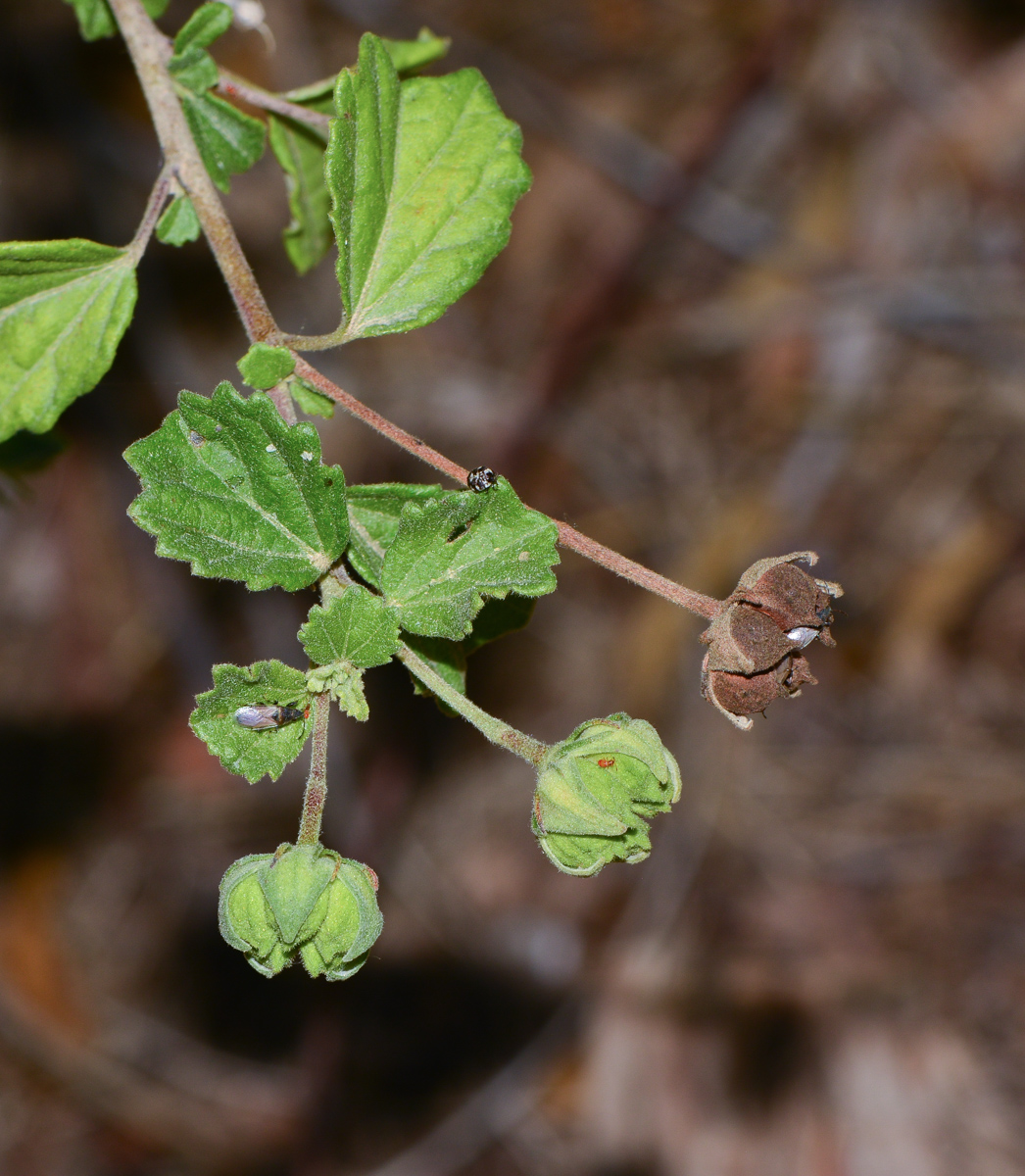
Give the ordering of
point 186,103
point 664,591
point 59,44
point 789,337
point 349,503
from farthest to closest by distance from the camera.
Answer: point 789,337, point 59,44, point 186,103, point 349,503, point 664,591

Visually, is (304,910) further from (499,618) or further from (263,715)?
(499,618)

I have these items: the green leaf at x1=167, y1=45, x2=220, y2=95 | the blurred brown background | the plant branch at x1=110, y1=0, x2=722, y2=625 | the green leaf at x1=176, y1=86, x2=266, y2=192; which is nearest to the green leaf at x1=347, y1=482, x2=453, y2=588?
the plant branch at x1=110, y1=0, x2=722, y2=625

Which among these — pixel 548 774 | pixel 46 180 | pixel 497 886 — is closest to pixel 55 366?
pixel 548 774

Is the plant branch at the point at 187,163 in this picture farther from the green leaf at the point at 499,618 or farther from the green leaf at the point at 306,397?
the green leaf at the point at 499,618

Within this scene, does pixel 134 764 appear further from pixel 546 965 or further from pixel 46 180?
pixel 46 180

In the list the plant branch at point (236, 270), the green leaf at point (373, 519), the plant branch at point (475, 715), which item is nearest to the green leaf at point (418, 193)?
the plant branch at point (236, 270)

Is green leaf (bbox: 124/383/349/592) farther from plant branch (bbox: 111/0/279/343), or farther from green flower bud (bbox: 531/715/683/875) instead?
green flower bud (bbox: 531/715/683/875)
